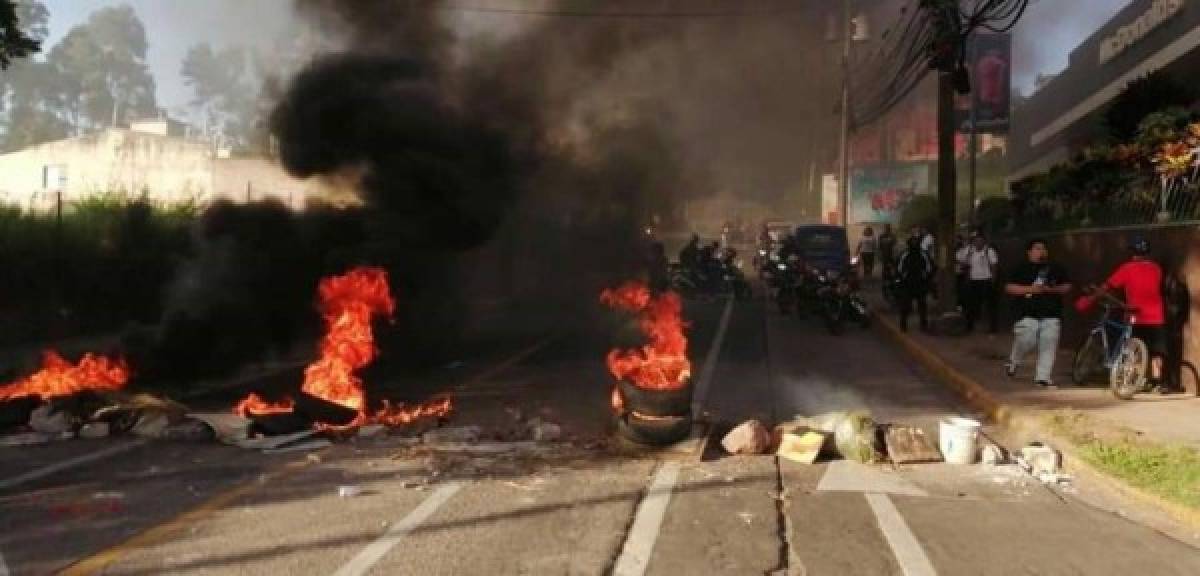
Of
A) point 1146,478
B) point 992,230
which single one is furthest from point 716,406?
point 992,230

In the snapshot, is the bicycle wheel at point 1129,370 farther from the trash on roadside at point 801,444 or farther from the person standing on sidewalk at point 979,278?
the person standing on sidewalk at point 979,278

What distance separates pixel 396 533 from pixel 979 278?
11682 millimetres

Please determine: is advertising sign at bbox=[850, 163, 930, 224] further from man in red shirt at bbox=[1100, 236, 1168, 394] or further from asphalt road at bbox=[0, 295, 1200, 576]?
asphalt road at bbox=[0, 295, 1200, 576]

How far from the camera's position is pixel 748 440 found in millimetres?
7133

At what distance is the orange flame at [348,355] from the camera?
8312 mm

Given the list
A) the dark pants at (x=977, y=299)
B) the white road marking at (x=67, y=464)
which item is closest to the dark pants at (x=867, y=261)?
the dark pants at (x=977, y=299)

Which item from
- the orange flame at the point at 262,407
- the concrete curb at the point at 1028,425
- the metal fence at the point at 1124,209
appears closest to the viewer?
the concrete curb at the point at 1028,425

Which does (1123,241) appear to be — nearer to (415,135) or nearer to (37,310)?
(415,135)

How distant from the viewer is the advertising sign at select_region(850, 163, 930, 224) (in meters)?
42.8

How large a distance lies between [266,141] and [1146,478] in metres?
9.97

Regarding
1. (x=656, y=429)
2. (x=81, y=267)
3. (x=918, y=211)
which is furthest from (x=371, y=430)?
(x=918, y=211)

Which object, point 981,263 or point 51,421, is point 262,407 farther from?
point 981,263

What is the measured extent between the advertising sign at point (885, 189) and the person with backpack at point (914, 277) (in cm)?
2736

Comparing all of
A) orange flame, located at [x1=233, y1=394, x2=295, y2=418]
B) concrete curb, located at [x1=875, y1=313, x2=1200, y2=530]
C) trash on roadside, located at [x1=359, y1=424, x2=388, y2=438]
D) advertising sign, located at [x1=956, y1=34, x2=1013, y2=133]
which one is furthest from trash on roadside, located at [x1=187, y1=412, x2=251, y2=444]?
advertising sign, located at [x1=956, y1=34, x2=1013, y2=133]
